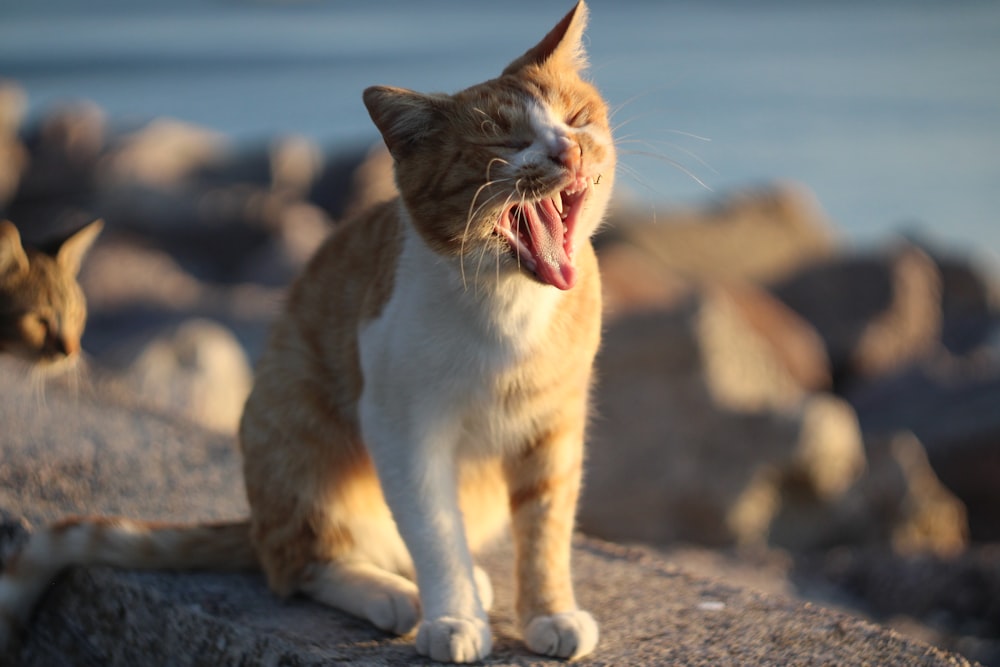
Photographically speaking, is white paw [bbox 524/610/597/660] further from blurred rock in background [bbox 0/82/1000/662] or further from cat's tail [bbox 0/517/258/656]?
blurred rock in background [bbox 0/82/1000/662]

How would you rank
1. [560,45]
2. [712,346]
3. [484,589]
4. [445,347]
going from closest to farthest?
1. [445,347]
2. [560,45]
3. [484,589]
4. [712,346]

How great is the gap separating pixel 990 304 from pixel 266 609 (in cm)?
840

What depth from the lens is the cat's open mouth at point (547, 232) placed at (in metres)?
2.23

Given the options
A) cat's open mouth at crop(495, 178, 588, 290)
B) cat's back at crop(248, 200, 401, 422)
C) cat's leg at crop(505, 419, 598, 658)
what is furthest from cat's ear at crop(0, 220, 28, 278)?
cat's leg at crop(505, 419, 598, 658)

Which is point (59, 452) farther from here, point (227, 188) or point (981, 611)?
point (227, 188)

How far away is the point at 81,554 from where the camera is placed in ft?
9.27

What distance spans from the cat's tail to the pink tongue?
1339 mm

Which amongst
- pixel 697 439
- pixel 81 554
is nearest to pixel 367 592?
pixel 81 554

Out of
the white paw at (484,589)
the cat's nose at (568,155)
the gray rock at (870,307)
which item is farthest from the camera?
the gray rock at (870,307)

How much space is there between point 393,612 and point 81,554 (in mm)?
884

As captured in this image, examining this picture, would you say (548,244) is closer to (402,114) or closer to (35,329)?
(402,114)

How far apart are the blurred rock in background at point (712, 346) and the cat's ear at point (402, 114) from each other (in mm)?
1473

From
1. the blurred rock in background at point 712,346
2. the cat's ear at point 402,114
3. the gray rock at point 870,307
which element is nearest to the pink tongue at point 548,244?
the cat's ear at point 402,114

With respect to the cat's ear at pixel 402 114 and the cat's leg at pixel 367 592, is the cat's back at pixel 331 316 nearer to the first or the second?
the cat's ear at pixel 402 114
